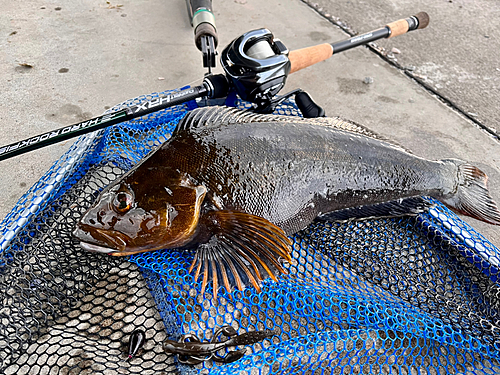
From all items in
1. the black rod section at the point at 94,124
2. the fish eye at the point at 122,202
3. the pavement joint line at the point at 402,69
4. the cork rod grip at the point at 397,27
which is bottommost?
the pavement joint line at the point at 402,69

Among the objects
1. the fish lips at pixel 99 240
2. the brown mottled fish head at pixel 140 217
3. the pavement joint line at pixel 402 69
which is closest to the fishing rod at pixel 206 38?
the brown mottled fish head at pixel 140 217

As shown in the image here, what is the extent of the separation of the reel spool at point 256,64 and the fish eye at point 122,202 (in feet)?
2.78

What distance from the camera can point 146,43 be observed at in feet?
11.7

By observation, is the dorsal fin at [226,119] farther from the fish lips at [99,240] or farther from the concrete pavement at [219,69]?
the concrete pavement at [219,69]

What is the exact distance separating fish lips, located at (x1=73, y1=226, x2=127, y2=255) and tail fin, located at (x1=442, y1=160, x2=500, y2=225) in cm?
148

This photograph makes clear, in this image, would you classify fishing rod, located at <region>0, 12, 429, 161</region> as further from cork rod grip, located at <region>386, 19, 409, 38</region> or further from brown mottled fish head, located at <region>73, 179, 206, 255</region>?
cork rod grip, located at <region>386, 19, 409, 38</region>

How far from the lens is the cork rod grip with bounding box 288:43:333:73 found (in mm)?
2215

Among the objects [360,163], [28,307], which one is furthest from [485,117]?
[28,307]

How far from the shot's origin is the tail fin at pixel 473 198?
1.66 m

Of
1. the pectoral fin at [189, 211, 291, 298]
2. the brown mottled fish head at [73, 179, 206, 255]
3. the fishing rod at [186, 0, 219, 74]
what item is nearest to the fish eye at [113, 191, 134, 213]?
the brown mottled fish head at [73, 179, 206, 255]

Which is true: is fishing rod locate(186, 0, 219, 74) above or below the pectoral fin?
above

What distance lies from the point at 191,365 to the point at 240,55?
139cm

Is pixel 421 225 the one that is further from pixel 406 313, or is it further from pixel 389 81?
pixel 389 81

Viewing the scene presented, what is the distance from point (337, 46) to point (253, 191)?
1.45 metres
